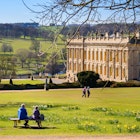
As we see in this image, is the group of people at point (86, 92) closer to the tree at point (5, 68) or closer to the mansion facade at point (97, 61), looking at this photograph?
the mansion facade at point (97, 61)

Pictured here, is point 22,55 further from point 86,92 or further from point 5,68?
point 86,92

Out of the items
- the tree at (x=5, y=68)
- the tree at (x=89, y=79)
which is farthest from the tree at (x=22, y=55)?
the tree at (x=89, y=79)

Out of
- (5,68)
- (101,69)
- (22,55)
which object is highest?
(22,55)

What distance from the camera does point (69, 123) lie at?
67.3 ft

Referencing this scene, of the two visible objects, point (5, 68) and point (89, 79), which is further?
point (5, 68)

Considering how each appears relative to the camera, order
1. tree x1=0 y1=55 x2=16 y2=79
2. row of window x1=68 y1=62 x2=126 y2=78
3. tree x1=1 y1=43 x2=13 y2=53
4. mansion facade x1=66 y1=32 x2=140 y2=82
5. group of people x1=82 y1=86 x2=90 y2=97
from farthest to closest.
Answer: tree x1=1 y1=43 x2=13 y2=53 < tree x1=0 y1=55 x2=16 y2=79 < row of window x1=68 y1=62 x2=126 y2=78 < mansion facade x1=66 y1=32 x2=140 y2=82 < group of people x1=82 y1=86 x2=90 y2=97

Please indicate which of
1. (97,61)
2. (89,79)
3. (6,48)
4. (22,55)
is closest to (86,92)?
(89,79)

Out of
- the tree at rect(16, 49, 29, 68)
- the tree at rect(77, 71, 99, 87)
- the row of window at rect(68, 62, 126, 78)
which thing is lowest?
the tree at rect(77, 71, 99, 87)

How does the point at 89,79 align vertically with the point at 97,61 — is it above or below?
below

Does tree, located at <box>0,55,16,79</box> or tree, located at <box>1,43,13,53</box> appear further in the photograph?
tree, located at <box>1,43,13,53</box>

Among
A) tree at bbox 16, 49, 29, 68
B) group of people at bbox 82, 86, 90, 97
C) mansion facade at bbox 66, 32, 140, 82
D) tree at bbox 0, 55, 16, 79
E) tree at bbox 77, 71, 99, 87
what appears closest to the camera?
group of people at bbox 82, 86, 90, 97

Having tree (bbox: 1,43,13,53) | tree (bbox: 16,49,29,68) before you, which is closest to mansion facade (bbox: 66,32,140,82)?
tree (bbox: 16,49,29,68)

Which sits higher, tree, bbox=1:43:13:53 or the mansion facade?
tree, bbox=1:43:13:53

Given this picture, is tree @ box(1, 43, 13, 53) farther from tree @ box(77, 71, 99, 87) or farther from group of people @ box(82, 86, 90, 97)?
group of people @ box(82, 86, 90, 97)
